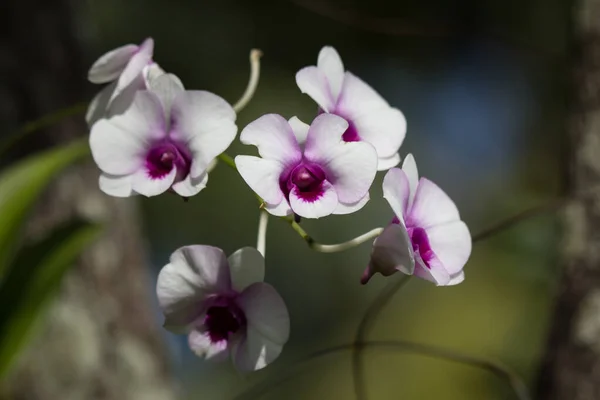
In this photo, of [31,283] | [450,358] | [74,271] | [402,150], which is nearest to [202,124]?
[450,358]

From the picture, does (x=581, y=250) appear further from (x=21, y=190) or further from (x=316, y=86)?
(x=21, y=190)

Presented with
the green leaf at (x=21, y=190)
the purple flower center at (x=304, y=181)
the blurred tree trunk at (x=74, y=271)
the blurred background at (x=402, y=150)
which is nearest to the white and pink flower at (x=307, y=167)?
the purple flower center at (x=304, y=181)

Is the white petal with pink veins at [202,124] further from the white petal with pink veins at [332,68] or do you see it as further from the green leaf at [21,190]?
the green leaf at [21,190]

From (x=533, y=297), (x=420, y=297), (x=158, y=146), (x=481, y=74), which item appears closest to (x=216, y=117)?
(x=158, y=146)

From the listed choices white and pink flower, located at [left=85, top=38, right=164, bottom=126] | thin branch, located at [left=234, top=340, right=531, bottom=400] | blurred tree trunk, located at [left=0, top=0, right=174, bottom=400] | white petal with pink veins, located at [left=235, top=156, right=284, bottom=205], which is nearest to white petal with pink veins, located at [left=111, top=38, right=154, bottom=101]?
white and pink flower, located at [left=85, top=38, right=164, bottom=126]

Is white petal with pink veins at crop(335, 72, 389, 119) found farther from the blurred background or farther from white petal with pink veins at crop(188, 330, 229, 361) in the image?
the blurred background

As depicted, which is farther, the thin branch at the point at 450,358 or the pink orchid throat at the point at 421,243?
the thin branch at the point at 450,358

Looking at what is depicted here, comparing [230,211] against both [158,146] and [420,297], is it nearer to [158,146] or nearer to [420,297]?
[420,297]
